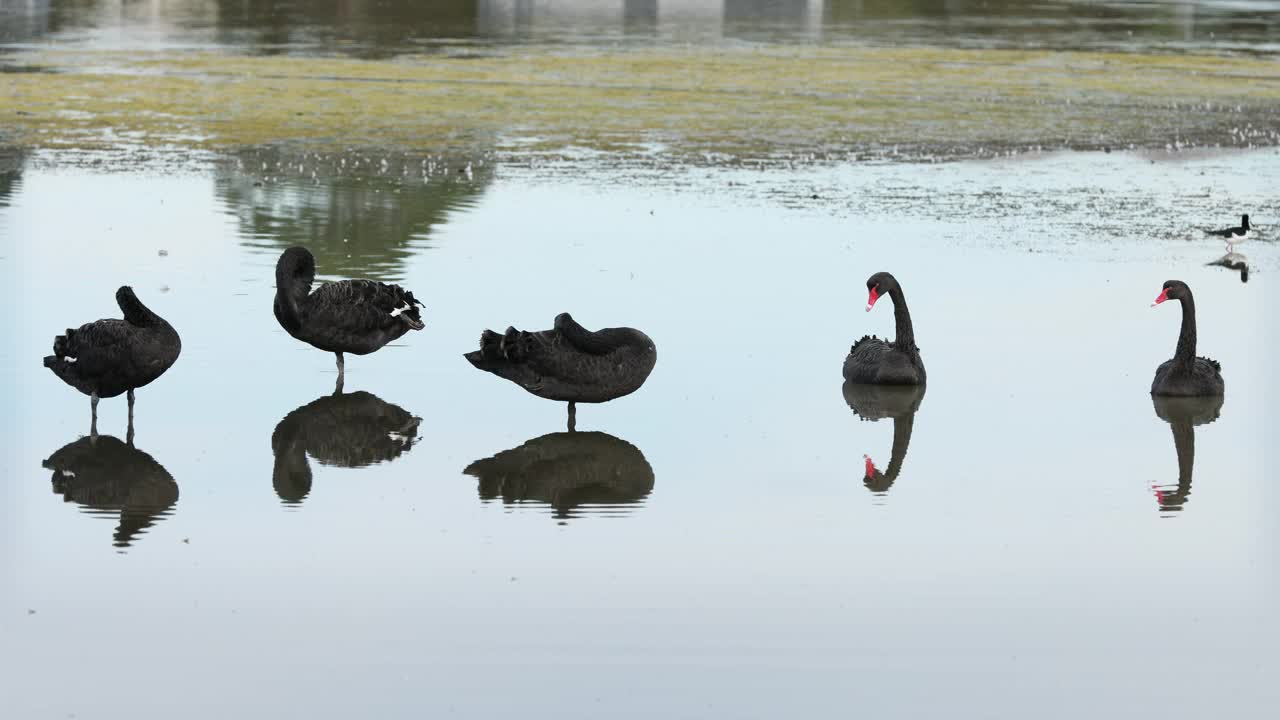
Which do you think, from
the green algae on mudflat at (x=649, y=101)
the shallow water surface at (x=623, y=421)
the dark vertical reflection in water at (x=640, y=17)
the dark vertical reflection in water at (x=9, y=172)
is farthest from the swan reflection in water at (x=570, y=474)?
the dark vertical reflection in water at (x=640, y=17)

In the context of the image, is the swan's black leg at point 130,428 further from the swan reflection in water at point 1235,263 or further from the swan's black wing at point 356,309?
the swan reflection in water at point 1235,263

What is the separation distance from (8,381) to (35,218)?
6590 mm

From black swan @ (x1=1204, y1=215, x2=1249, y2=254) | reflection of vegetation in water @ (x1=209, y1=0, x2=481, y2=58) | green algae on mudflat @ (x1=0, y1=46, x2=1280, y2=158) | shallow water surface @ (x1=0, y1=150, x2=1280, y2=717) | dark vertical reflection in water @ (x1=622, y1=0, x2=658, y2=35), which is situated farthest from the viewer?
dark vertical reflection in water @ (x1=622, y1=0, x2=658, y2=35)

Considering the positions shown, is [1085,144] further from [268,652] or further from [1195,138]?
[268,652]

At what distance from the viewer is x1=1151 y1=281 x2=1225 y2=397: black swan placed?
460 inches

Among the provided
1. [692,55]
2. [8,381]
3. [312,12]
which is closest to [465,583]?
[8,381]

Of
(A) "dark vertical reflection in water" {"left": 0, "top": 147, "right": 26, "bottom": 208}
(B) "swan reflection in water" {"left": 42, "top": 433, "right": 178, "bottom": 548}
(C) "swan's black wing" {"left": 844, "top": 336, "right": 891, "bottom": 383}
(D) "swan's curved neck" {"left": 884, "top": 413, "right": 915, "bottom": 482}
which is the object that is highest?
(A) "dark vertical reflection in water" {"left": 0, "top": 147, "right": 26, "bottom": 208}

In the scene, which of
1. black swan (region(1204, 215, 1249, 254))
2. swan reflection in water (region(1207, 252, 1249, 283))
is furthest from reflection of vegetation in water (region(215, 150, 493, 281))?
black swan (region(1204, 215, 1249, 254))

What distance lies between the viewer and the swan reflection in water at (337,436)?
9805mm

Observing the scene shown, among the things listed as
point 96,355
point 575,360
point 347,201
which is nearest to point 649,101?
point 347,201

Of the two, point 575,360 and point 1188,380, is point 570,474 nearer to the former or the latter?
point 575,360

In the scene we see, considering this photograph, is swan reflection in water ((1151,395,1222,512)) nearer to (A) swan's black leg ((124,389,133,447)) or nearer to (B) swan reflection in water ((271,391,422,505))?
(B) swan reflection in water ((271,391,422,505))

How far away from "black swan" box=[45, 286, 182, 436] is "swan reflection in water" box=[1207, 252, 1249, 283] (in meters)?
9.20

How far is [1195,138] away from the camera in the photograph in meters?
24.9
